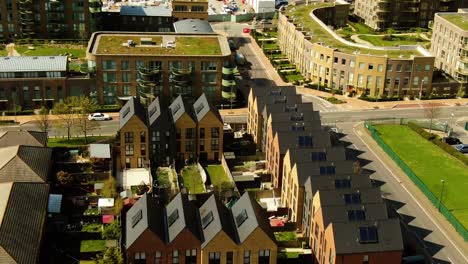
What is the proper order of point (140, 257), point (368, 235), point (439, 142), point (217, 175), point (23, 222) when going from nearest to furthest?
point (368, 235)
point (140, 257)
point (23, 222)
point (217, 175)
point (439, 142)

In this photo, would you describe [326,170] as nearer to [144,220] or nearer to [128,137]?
[144,220]

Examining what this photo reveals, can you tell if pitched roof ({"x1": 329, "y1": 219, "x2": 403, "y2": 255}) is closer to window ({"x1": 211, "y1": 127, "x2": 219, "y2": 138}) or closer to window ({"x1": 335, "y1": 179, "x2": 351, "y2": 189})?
window ({"x1": 335, "y1": 179, "x2": 351, "y2": 189})

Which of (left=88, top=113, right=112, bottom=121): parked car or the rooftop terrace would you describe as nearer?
(left=88, top=113, right=112, bottom=121): parked car

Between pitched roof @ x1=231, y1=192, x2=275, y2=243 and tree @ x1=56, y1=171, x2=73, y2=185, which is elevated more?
pitched roof @ x1=231, y1=192, x2=275, y2=243

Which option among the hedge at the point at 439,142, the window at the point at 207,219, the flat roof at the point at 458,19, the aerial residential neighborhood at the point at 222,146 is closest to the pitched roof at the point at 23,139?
the aerial residential neighborhood at the point at 222,146

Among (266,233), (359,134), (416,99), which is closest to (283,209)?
(266,233)

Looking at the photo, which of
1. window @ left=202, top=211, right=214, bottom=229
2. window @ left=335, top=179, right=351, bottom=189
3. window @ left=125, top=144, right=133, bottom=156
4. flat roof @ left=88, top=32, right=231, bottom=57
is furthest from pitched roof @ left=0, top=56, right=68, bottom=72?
window @ left=335, top=179, right=351, bottom=189

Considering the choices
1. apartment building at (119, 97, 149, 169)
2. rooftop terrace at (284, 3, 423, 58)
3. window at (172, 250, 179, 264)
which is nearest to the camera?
window at (172, 250, 179, 264)

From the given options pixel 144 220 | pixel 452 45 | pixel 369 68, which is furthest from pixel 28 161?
pixel 452 45
